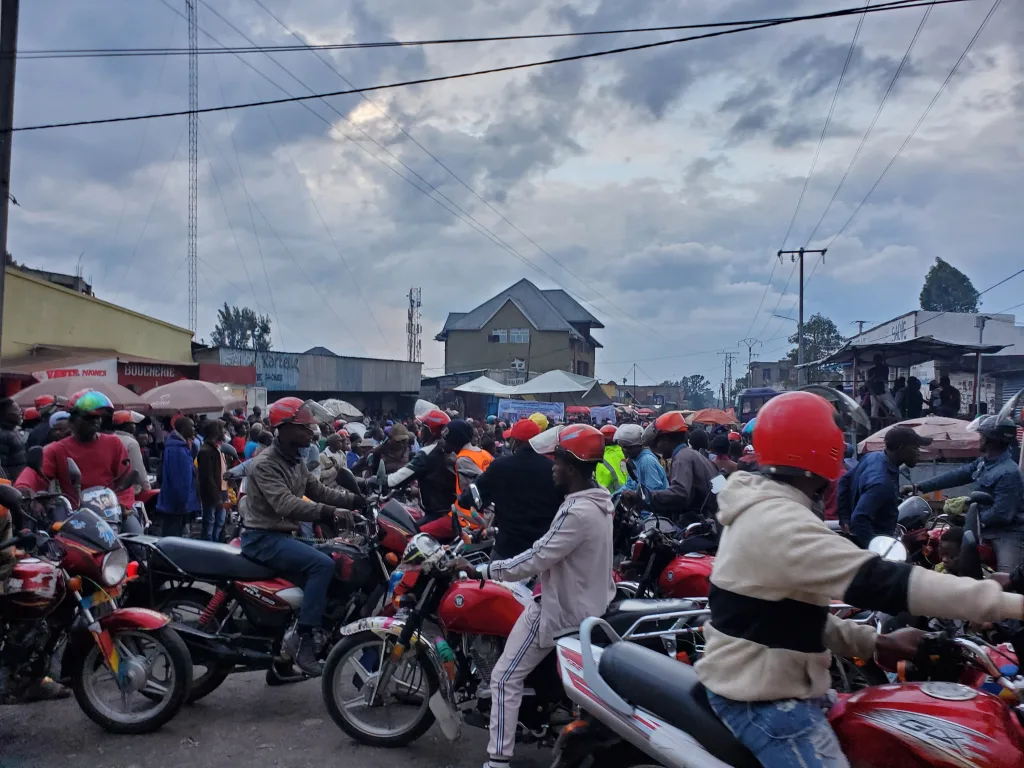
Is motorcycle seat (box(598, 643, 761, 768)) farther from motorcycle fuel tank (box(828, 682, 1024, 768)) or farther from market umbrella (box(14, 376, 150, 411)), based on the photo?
market umbrella (box(14, 376, 150, 411))

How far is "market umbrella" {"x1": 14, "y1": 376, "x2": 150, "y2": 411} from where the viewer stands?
12.7 meters

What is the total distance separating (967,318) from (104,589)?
1605 inches

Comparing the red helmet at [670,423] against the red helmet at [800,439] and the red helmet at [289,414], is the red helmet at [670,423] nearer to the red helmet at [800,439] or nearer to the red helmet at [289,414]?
the red helmet at [289,414]

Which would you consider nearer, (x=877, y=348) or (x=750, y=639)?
(x=750, y=639)

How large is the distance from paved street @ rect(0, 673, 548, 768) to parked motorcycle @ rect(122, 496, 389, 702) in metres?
0.27

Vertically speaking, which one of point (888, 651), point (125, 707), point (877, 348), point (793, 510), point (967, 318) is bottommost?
point (125, 707)

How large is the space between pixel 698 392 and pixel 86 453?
340 feet

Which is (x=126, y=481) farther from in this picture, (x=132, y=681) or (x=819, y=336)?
(x=819, y=336)

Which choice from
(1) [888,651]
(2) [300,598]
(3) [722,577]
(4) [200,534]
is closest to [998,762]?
(1) [888,651]

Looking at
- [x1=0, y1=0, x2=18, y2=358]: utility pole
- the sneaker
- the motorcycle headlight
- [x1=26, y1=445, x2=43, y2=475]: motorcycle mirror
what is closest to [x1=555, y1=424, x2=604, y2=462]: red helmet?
the sneaker

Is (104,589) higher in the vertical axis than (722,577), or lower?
lower

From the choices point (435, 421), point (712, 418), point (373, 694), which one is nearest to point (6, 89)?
point (435, 421)

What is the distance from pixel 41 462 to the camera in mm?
6594

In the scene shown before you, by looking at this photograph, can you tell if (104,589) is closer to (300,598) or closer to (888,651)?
(300,598)
